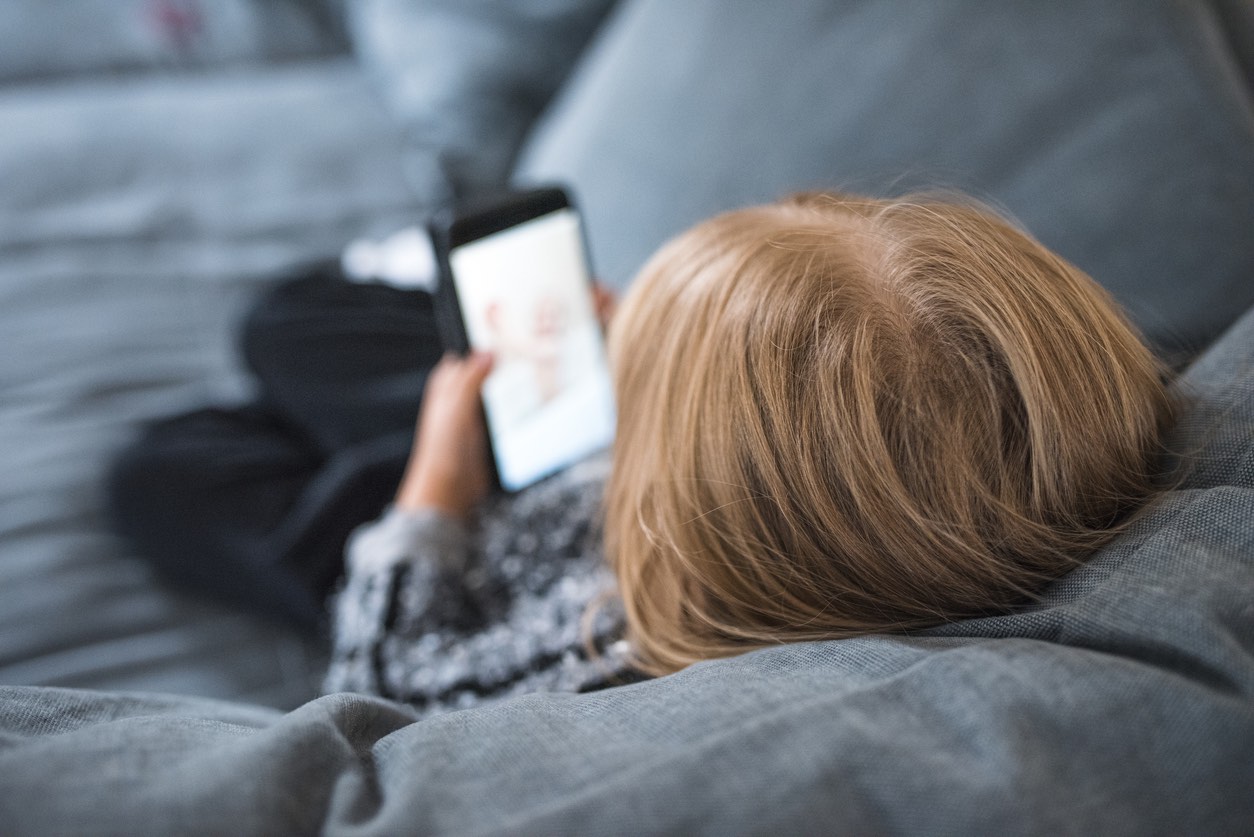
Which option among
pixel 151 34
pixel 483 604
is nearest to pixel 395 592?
pixel 483 604

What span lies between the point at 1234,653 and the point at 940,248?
0.72 feet

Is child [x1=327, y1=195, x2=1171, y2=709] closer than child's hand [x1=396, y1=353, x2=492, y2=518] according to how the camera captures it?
Yes

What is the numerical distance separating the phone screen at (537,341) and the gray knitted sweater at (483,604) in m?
0.05

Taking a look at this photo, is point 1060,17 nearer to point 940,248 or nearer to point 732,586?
point 940,248

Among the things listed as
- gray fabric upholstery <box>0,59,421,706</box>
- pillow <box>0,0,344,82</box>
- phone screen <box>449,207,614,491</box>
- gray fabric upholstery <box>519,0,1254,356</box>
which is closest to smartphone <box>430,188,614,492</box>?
phone screen <box>449,207,614,491</box>

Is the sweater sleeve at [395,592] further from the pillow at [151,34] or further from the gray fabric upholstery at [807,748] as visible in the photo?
the pillow at [151,34]

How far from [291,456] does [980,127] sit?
0.71m

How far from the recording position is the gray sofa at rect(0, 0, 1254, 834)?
300 mm

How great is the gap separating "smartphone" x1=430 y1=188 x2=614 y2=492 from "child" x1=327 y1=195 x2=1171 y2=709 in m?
0.18

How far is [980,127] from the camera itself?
0.73 m

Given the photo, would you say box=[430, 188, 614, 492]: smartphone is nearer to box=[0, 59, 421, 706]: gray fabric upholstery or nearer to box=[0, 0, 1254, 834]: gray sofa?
box=[0, 0, 1254, 834]: gray sofa

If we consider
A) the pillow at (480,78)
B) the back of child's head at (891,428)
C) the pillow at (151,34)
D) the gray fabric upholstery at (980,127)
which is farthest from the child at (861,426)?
the pillow at (151,34)

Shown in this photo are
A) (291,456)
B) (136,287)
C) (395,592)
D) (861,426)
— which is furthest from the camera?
(136,287)

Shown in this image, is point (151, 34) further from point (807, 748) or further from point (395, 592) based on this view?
point (807, 748)
